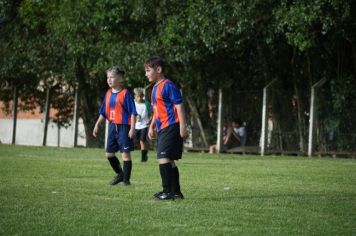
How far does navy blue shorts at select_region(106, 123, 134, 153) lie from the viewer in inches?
491

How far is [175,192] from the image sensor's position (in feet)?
33.7

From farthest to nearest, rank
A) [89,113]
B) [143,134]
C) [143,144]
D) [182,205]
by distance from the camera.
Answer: [89,113] < [143,134] < [143,144] < [182,205]

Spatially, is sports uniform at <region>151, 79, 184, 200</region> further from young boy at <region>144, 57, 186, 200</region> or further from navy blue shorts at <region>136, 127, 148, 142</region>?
navy blue shorts at <region>136, 127, 148, 142</region>

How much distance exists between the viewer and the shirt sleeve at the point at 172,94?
1021 centimetres

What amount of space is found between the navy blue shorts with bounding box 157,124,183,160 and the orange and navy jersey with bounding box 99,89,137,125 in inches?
95.2

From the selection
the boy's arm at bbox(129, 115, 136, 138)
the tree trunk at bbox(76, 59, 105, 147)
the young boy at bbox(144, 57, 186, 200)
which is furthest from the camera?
the tree trunk at bbox(76, 59, 105, 147)

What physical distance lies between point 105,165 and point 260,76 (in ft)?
38.5

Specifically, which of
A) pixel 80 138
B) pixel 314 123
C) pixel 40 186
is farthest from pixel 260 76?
pixel 40 186

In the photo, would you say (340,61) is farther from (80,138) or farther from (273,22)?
(80,138)

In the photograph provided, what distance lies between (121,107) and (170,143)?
105 inches

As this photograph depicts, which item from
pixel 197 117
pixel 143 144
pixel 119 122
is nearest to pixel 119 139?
pixel 119 122

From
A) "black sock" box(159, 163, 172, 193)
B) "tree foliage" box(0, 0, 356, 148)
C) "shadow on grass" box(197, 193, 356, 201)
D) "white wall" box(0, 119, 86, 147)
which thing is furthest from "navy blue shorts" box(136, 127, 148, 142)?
"white wall" box(0, 119, 86, 147)

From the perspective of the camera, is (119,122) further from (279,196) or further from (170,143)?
(279,196)

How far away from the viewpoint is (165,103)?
33.9ft
